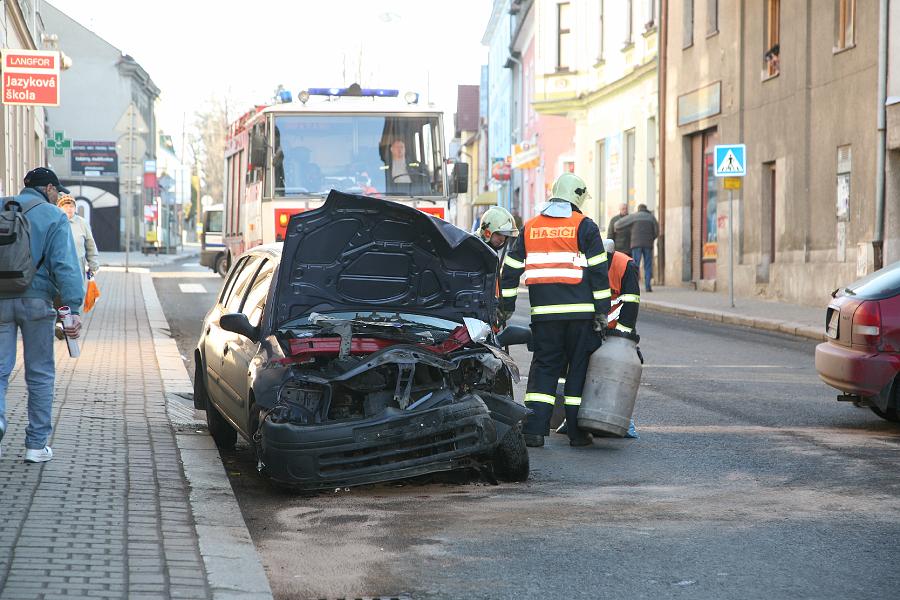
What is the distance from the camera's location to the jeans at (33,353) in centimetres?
762

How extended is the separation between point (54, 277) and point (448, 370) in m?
2.26

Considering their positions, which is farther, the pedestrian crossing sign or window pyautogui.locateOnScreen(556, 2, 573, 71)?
window pyautogui.locateOnScreen(556, 2, 573, 71)

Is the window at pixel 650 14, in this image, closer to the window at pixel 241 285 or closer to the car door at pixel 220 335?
the car door at pixel 220 335

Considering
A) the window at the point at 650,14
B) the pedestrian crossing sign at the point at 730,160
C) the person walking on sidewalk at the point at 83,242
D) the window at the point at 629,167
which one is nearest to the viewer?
the person walking on sidewalk at the point at 83,242

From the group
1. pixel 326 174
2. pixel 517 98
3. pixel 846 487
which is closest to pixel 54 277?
pixel 846 487

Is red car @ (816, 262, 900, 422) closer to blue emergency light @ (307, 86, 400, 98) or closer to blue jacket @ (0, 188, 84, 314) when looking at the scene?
blue jacket @ (0, 188, 84, 314)

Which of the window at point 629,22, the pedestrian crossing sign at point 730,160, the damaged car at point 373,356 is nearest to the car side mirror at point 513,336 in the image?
the damaged car at point 373,356

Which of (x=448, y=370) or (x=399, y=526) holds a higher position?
(x=448, y=370)

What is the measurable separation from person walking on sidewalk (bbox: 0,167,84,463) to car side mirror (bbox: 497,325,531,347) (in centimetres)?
250

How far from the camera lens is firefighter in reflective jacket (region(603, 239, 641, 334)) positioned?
925cm

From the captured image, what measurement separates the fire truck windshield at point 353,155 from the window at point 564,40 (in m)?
25.2

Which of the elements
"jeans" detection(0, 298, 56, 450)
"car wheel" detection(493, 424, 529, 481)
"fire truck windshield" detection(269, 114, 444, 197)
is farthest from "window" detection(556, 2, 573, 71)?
"jeans" detection(0, 298, 56, 450)

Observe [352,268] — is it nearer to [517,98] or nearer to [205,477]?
[205,477]

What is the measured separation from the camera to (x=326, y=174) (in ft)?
56.9
